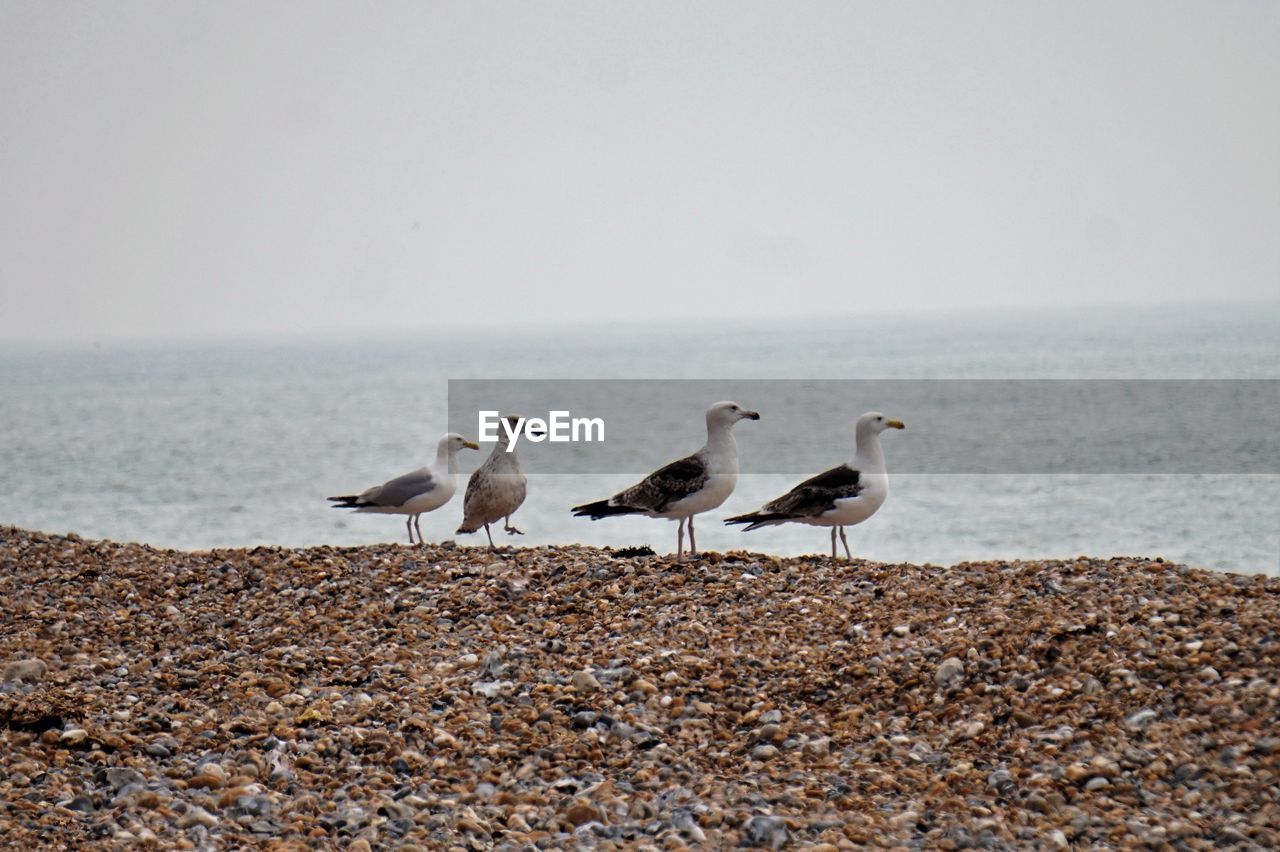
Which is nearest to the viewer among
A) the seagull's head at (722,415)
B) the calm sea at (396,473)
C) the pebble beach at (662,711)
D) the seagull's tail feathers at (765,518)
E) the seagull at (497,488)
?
the pebble beach at (662,711)

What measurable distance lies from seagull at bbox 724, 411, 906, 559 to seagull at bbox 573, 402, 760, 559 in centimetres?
36

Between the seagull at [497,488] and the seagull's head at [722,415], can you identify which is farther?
the seagull at [497,488]

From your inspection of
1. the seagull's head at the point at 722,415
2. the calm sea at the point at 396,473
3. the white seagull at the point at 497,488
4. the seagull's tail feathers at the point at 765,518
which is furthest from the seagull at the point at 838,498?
the calm sea at the point at 396,473

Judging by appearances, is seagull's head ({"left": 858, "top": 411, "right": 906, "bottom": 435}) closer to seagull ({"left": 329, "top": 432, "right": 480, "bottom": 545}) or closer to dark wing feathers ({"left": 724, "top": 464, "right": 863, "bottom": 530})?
dark wing feathers ({"left": 724, "top": 464, "right": 863, "bottom": 530})

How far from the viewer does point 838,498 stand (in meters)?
12.0

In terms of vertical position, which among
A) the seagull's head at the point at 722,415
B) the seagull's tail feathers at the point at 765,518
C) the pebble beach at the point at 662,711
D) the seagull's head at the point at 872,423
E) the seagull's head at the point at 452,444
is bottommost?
the pebble beach at the point at 662,711

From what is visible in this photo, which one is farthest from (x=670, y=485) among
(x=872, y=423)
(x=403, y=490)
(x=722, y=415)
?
(x=403, y=490)

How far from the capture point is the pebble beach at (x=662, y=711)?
6.52m

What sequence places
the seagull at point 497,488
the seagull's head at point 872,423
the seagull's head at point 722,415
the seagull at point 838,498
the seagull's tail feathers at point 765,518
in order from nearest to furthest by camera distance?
the seagull at point 838,498 → the seagull's tail feathers at point 765,518 → the seagull's head at point 722,415 → the seagull's head at point 872,423 → the seagull at point 497,488

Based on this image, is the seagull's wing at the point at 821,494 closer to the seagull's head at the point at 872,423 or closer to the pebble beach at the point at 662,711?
the seagull's head at the point at 872,423

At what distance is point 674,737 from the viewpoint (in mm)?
7574

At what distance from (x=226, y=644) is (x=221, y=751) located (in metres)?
2.26

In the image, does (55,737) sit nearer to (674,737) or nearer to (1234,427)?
(674,737)

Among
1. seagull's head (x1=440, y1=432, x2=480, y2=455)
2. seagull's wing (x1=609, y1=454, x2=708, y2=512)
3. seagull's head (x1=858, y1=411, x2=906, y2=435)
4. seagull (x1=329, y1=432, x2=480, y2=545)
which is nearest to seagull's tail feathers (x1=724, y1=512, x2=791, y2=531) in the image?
seagull's wing (x1=609, y1=454, x2=708, y2=512)
